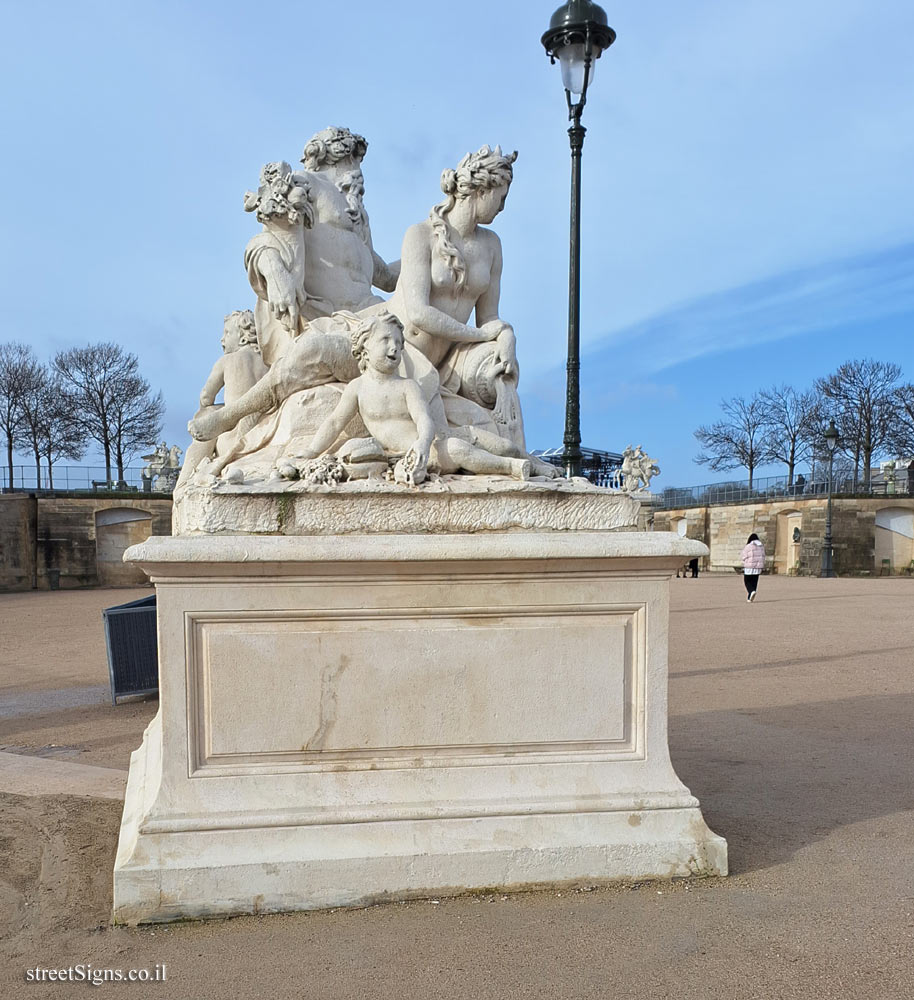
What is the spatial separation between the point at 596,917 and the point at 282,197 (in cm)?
325

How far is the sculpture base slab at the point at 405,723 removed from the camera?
2.85 meters

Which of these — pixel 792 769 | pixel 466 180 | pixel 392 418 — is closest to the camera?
pixel 392 418

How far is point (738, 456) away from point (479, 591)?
152 feet

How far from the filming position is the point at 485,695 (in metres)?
3.09

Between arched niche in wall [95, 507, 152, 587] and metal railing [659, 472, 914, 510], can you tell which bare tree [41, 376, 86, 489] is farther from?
metal railing [659, 472, 914, 510]

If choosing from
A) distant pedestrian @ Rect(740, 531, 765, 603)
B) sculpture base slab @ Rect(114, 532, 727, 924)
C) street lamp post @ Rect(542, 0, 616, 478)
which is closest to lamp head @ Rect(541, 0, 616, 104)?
street lamp post @ Rect(542, 0, 616, 478)

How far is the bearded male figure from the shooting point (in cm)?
407

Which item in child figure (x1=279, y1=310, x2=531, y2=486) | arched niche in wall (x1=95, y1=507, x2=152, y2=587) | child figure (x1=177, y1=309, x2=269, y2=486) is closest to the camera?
child figure (x1=279, y1=310, x2=531, y2=486)

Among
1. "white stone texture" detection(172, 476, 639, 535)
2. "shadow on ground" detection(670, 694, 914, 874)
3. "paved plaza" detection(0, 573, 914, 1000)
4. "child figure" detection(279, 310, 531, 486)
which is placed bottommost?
"shadow on ground" detection(670, 694, 914, 874)

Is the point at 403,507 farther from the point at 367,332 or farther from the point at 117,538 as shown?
the point at 117,538

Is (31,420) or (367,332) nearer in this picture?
(367,332)

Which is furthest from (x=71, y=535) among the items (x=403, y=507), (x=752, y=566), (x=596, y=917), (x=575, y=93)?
(x=596, y=917)

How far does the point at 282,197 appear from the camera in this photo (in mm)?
4047

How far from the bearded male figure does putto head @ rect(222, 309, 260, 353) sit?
105 mm
